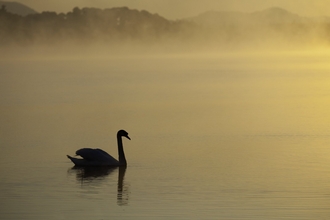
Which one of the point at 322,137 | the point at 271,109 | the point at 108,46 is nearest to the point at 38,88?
the point at 271,109

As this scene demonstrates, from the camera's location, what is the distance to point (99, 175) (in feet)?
51.7

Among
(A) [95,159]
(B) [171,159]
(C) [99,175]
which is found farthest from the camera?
(B) [171,159]

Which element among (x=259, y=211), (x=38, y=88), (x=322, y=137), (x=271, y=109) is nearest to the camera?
(x=259, y=211)

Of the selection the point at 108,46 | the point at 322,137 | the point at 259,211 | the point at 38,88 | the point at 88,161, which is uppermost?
the point at 108,46

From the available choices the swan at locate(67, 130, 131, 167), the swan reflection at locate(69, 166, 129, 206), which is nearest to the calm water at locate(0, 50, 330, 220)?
the swan reflection at locate(69, 166, 129, 206)

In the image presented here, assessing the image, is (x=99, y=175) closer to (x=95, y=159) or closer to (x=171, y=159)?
(x=95, y=159)

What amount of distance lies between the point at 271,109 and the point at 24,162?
1216cm

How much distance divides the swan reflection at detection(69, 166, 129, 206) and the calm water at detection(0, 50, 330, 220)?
2 centimetres

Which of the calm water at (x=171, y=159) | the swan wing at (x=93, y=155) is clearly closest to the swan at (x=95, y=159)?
the swan wing at (x=93, y=155)

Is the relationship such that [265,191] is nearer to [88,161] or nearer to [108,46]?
[88,161]

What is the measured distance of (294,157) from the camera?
679 inches

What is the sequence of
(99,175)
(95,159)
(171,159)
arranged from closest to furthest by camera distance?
(99,175) < (95,159) < (171,159)

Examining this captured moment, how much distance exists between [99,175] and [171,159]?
1.75 meters

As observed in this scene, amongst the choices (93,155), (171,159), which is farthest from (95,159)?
(171,159)
